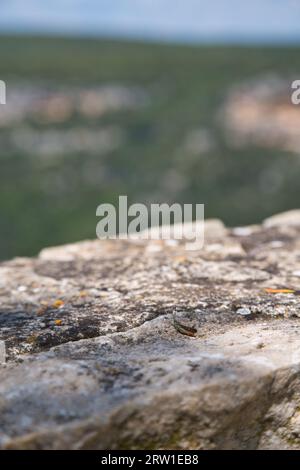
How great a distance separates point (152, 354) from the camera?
183 cm

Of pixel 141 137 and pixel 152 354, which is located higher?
pixel 141 137

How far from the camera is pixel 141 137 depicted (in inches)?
1827

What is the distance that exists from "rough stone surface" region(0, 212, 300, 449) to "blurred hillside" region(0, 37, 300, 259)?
2569 cm

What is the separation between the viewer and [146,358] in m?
1.80

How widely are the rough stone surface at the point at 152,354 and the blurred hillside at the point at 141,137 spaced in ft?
84.3

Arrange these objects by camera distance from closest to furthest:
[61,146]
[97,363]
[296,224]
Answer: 1. [97,363]
2. [296,224]
3. [61,146]

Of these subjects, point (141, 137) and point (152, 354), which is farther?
point (141, 137)

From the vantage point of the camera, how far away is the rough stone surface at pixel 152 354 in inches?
61.2

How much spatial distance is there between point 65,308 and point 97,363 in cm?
56

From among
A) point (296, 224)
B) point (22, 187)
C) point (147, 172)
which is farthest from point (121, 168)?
point (296, 224)

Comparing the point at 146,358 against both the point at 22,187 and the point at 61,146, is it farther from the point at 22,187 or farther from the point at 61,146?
the point at 61,146

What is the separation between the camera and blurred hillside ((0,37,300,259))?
110 ft

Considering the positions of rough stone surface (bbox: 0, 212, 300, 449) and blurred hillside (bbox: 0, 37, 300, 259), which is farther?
blurred hillside (bbox: 0, 37, 300, 259)

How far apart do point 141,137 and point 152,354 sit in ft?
148
